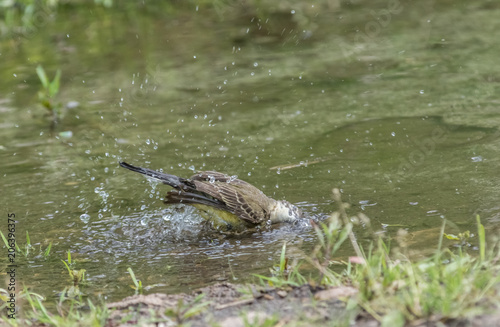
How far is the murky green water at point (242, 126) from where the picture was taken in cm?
511

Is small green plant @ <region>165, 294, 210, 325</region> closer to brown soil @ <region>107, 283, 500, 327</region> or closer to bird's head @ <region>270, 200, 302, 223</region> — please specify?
brown soil @ <region>107, 283, 500, 327</region>

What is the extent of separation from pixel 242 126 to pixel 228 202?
208 centimetres

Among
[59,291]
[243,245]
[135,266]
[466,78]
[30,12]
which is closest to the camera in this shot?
[59,291]

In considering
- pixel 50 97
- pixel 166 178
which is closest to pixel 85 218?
pixel 166 178

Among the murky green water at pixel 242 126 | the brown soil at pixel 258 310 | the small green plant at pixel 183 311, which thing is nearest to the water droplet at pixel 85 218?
the murky green water at pixel 242 126

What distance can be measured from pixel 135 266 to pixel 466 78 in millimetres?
4779

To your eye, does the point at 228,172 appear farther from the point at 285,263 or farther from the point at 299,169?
the point at 285,263

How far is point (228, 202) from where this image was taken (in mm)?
5488

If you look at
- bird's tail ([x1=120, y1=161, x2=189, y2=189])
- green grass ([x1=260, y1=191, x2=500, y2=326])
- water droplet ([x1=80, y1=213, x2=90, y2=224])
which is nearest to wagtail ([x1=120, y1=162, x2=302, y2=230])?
bird's tail ([x1=120, y1=161, x2=189, y2=189])

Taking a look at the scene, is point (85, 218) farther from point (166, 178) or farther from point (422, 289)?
point (422, 289)

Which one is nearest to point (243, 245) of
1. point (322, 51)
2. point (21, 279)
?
point (21, 279)

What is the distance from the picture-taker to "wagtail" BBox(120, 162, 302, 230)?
540 centimetres

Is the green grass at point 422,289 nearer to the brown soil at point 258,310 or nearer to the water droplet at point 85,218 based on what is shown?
the brown soil at point 258,310

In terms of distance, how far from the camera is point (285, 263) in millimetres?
4020
